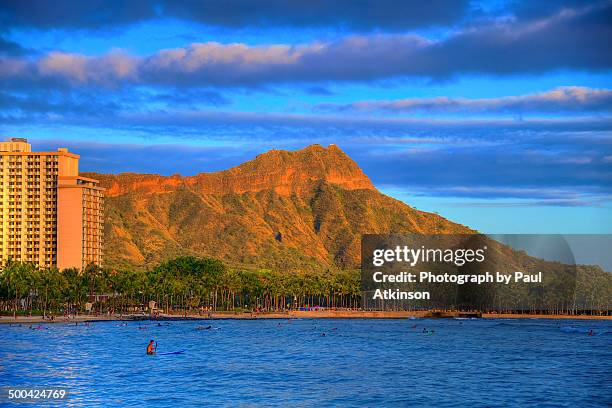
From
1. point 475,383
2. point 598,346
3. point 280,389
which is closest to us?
point 280,389

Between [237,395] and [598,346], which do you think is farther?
[598,346]

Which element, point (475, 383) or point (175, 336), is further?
point (175, 336)

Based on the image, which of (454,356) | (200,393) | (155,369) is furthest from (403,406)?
(454,356)

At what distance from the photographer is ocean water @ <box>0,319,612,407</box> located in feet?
304

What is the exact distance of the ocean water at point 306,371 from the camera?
92688 mm

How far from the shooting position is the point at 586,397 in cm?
9681

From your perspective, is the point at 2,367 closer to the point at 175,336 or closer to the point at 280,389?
the point at 280,389

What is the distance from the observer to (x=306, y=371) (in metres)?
124

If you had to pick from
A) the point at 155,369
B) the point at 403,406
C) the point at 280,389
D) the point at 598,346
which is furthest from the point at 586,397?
the point at 598,346

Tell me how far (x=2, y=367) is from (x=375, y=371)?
171 feet

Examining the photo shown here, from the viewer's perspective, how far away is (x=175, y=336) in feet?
650

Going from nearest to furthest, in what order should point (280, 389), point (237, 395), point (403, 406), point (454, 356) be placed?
point (403, 406) → point (237, 395) → point (280, 389) → point (454, 356)

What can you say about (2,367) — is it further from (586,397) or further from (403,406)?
(586,397)

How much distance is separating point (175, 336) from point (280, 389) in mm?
101947
